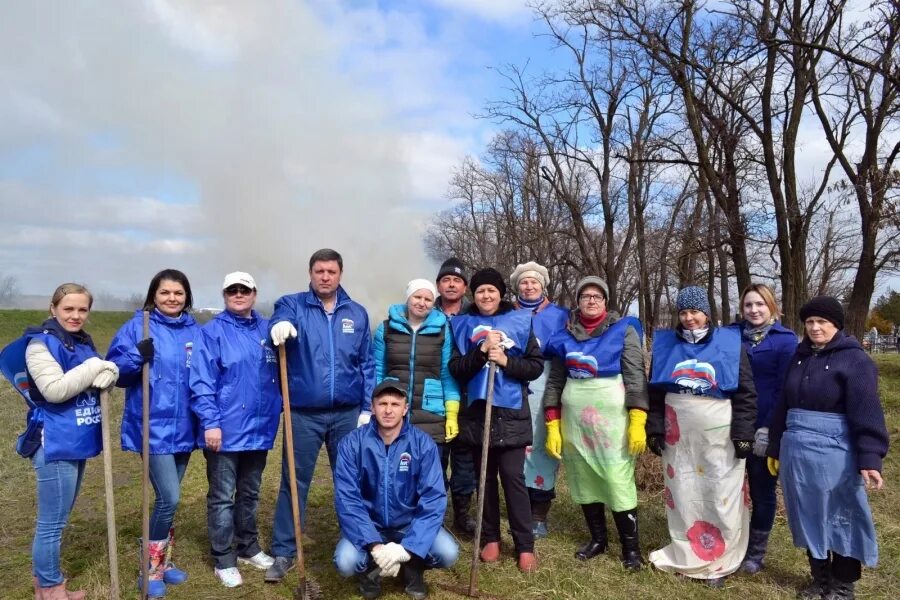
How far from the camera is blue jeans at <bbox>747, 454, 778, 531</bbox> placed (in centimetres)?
455

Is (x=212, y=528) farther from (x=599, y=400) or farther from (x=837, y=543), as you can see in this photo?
(x=837, y=543)

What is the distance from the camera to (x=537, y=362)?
182 inches

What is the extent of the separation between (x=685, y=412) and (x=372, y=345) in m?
2.24

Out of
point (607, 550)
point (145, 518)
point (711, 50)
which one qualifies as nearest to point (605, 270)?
point (711, 50)

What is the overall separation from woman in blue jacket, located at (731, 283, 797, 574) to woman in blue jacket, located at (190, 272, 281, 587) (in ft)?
10.8

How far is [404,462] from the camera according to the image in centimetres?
410

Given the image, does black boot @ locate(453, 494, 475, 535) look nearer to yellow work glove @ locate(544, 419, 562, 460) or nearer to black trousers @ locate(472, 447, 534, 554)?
black trousers @ locate(472, 447, 534, 554)

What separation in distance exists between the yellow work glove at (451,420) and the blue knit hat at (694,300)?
1.72 metres

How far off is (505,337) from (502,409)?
52 centimetres

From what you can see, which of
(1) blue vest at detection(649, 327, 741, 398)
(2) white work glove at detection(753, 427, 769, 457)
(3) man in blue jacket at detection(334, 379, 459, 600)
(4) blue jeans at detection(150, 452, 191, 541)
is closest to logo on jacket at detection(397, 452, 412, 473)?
(3) man in blue jacket at detection(334, 379, 459, 600)

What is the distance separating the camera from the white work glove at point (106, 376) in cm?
380

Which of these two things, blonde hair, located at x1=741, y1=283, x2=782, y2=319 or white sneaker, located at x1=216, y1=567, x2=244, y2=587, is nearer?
white sneaker, located at x1=216, y1=567, x2=244, y2=587

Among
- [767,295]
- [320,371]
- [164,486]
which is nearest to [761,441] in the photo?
[767,295]

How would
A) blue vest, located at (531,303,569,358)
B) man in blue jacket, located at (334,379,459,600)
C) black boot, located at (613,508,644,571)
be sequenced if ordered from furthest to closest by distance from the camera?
1. blue vest, located at (531,303,569,358)
2. black boot, located at (613,508,644,571)
3. man in blue jacket, located at (334,379,459,600)
